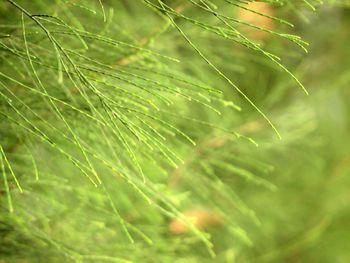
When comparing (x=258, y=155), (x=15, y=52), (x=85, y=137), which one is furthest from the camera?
(x=258, y=155)

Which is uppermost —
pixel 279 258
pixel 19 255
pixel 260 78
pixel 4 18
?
pixel 260 78

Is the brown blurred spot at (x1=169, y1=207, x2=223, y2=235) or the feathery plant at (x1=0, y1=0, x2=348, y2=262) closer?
the feathery plant at (x1=0, y1=0, x2=348, y2=262)

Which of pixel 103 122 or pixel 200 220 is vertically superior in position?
pixel 200 220

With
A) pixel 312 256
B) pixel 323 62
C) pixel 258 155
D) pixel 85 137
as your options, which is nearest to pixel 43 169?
pixel 85 137

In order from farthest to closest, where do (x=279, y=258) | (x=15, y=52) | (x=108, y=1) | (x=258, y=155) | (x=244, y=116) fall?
(x=279, y=258) < (x=258, y=155) < (x=244, y=116) < (x=108, y=1) < (x=15, y=52)

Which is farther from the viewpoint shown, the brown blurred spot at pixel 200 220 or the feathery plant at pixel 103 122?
the brown blurred spot at pixel 200 220

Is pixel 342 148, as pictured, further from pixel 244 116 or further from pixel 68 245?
pixel 68 245

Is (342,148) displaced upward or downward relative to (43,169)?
upward

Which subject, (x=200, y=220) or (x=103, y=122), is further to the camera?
(x=200, y=220)
